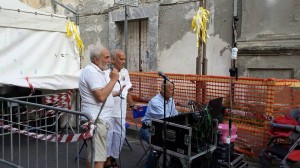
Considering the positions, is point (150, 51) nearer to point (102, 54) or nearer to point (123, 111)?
point (123, 111)

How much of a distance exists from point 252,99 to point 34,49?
4.27m

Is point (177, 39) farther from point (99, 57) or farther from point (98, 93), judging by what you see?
point (98, 93)

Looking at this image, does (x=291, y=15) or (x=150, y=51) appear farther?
(x=150, y=51)

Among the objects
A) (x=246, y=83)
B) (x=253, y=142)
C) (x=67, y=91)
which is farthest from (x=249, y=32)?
(x=67, y=91)

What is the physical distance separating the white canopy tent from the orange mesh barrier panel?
2634 millimetres

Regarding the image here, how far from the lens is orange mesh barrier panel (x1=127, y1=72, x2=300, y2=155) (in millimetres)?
5113

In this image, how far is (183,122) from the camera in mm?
4152

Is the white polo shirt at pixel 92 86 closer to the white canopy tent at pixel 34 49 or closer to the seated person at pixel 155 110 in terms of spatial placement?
the seated person at pixel 155 110

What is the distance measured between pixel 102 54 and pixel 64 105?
3276 millimetres

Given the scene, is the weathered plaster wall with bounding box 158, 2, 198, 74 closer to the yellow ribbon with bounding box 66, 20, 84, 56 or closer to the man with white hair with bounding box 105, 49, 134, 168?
the yellow ribbon with bounding box 66, 20, 84, 56

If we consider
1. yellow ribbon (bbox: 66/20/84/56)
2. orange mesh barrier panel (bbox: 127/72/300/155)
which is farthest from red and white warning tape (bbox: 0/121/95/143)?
yellow ribbon (bbox: 66/20/84/56)

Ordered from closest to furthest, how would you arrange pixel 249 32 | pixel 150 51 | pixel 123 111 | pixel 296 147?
1. pixel 296 147
2. pixel 123 111
3. pixel 249 32
4. pixel 150 51

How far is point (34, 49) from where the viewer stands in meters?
6.70

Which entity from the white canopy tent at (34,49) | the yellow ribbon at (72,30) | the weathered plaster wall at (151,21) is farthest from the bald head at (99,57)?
the weathered plaster wall at (151,21)
